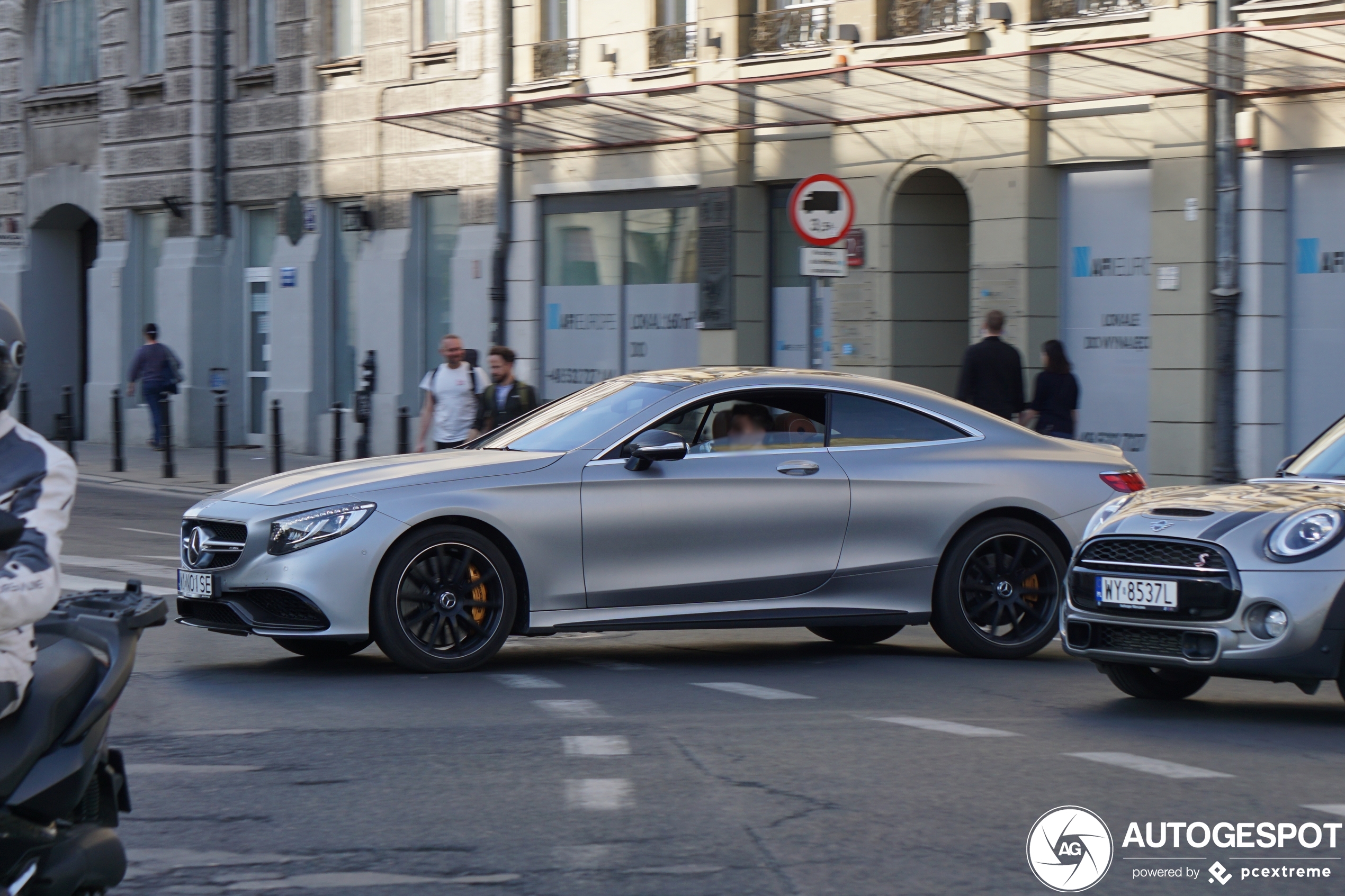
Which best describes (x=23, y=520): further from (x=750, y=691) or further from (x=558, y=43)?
(x=558, y=43)

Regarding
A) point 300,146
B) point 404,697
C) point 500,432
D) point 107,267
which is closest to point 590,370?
point 300,146

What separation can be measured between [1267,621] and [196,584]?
4.75m

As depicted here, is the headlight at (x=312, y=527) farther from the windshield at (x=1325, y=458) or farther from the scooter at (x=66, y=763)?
the windshield at (x=1325, y=458)

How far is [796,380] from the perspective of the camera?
32.1 ft

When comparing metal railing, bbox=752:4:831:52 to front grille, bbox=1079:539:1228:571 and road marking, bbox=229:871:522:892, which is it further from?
road marking, bbox=229:871:522:892

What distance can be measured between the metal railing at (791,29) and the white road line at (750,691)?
13.5 meters

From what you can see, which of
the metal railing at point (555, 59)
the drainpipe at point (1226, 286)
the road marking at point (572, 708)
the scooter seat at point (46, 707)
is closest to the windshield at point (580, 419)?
the road marking at point (572, 708)

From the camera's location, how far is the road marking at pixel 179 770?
260 inches

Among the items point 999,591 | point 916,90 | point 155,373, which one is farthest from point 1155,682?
point 155,373

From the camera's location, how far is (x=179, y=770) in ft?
21.9

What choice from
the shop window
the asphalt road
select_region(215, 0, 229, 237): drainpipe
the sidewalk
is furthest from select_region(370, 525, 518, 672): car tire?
the shop window

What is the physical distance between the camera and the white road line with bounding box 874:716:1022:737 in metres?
7.34

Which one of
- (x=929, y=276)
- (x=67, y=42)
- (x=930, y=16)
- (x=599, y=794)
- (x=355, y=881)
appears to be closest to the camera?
(x=355, y=881)

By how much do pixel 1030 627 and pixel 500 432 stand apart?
2937 mm
